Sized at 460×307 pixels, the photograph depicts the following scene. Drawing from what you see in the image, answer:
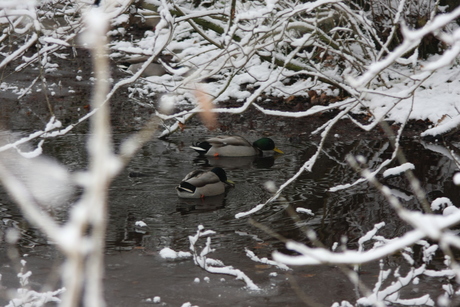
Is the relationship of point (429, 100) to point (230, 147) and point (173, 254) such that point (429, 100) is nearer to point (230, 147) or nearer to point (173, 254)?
point (230, 147)

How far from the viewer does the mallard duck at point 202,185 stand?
7676 millimetres

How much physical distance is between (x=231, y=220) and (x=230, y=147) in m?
3.03

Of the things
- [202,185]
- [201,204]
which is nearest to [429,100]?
[202,185]

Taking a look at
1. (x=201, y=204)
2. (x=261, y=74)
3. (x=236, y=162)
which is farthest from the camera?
(x=261, y=74)

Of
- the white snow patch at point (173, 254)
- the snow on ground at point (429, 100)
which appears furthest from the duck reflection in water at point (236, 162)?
the white snow patch at point (173, 254)

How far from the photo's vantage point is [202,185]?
25.6 ft

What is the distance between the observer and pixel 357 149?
9992mm

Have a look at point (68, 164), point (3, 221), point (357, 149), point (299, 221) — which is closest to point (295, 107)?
point (357, 149)

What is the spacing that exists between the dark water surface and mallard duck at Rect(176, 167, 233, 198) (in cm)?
11

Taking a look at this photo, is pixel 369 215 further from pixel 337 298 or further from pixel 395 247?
pixel 395 247

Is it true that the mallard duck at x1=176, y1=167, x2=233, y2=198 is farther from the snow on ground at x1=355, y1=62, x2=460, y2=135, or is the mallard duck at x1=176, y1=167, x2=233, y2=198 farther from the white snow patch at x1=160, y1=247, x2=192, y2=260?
the snow on ground at x1=355, y1=62, x2=460, y2=135

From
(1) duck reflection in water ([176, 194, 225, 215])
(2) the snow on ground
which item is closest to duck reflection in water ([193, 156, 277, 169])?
(1) duck reflection in water ([176, 194, 225, 215])

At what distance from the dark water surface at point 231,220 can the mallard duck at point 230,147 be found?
143 mm

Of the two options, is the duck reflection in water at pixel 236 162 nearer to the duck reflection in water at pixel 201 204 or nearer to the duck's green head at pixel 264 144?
the duck's green head at pixel 264 144
